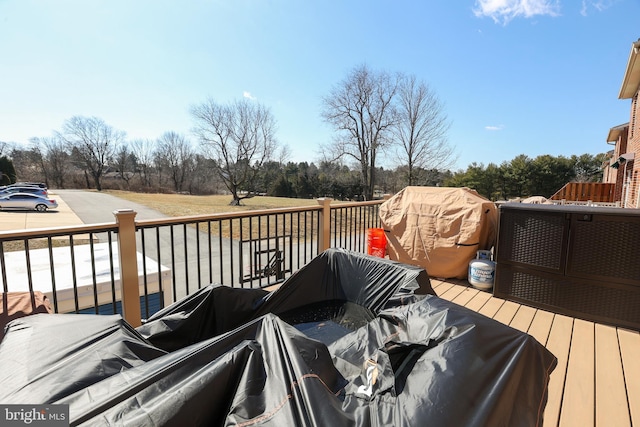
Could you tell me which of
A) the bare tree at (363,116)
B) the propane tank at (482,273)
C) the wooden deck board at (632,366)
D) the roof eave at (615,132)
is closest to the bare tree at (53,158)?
the bare tree at (363,116)

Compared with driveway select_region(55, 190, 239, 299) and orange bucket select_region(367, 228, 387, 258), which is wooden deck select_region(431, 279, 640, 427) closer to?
orange bucket select_region(367, 228, 387, 258)

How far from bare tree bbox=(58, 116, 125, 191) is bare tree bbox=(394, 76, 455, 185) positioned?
3289 centimetres

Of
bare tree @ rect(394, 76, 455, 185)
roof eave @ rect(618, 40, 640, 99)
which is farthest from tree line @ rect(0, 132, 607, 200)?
roof eave @ rect(618, 40, 640, 99)

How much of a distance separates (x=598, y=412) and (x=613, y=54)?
1015 cm

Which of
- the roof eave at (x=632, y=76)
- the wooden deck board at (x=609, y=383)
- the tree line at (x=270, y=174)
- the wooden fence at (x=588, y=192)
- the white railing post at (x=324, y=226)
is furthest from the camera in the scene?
the tree line at (x=270, y=174)

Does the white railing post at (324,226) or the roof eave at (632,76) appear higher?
the roof eave at (632,76)

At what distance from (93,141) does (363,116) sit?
3136cm

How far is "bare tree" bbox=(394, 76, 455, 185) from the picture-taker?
15.4 m

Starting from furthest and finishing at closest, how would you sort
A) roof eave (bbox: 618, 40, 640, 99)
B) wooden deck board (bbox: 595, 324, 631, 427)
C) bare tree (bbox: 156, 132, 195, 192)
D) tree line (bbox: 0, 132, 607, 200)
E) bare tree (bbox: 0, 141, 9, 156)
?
bare tree (bbox: 156, 132, 195, 192)
bare tree (bbox: 0, 141, 9, 156)
tree line (bbox: 0, 132, 607, 200)
roof eave (bbox: 618, 40, 640, 99)
wooden deck board (bbox: 595, 324, 631, 427)

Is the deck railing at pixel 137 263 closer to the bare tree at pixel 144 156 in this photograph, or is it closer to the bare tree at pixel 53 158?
the bare tree at pixel 144 156

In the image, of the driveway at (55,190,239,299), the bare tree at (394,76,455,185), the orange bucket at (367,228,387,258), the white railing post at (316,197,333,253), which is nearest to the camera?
the driveway at (55,190,239,299)

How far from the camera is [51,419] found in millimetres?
699

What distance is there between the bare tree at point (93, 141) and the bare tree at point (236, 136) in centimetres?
2140

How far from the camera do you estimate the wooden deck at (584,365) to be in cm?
150
